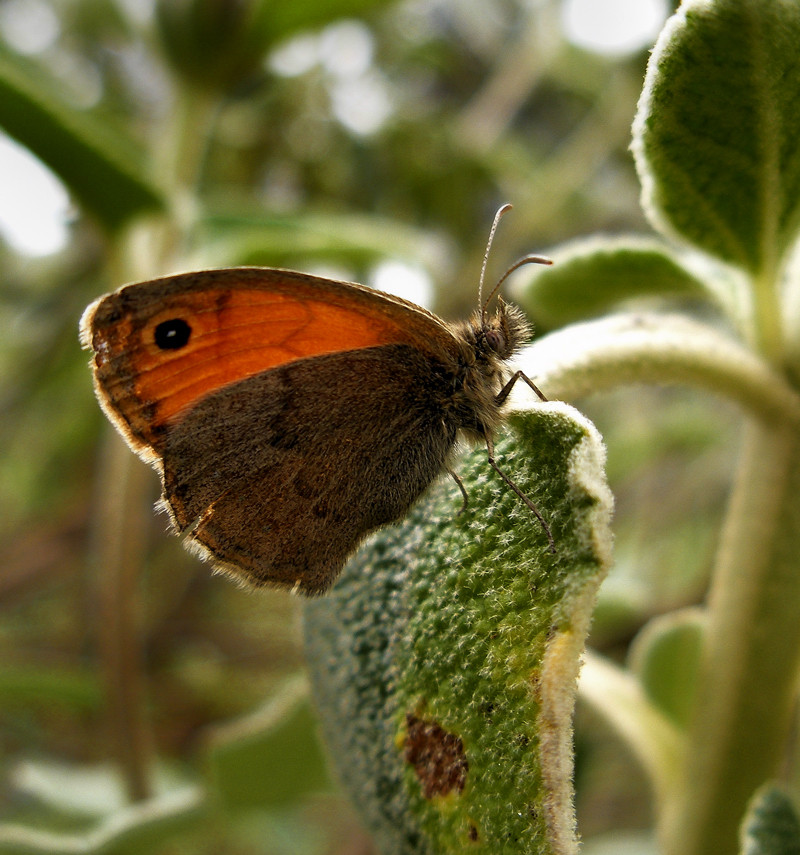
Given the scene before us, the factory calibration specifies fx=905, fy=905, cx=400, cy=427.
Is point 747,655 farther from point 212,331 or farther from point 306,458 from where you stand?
point 212,331

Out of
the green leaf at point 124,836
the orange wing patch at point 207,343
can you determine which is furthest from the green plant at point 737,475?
the green leaf at point 124,836

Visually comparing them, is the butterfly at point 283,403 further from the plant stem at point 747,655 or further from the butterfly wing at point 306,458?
the plant stem at point 747,655

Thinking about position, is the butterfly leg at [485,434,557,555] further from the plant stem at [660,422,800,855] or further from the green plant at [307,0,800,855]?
the plant stem at [660,422,800,855]

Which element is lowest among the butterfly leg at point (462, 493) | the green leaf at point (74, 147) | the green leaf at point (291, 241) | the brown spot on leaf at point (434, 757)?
the brown spot on leaf at point (434, 757)

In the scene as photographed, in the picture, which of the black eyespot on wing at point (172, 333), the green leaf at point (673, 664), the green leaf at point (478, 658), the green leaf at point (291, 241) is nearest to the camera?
the green leaf at point (478, 658)

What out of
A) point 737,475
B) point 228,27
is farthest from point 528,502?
point 228,27

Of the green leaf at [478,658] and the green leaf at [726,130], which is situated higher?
the green leaf at [726,130]
